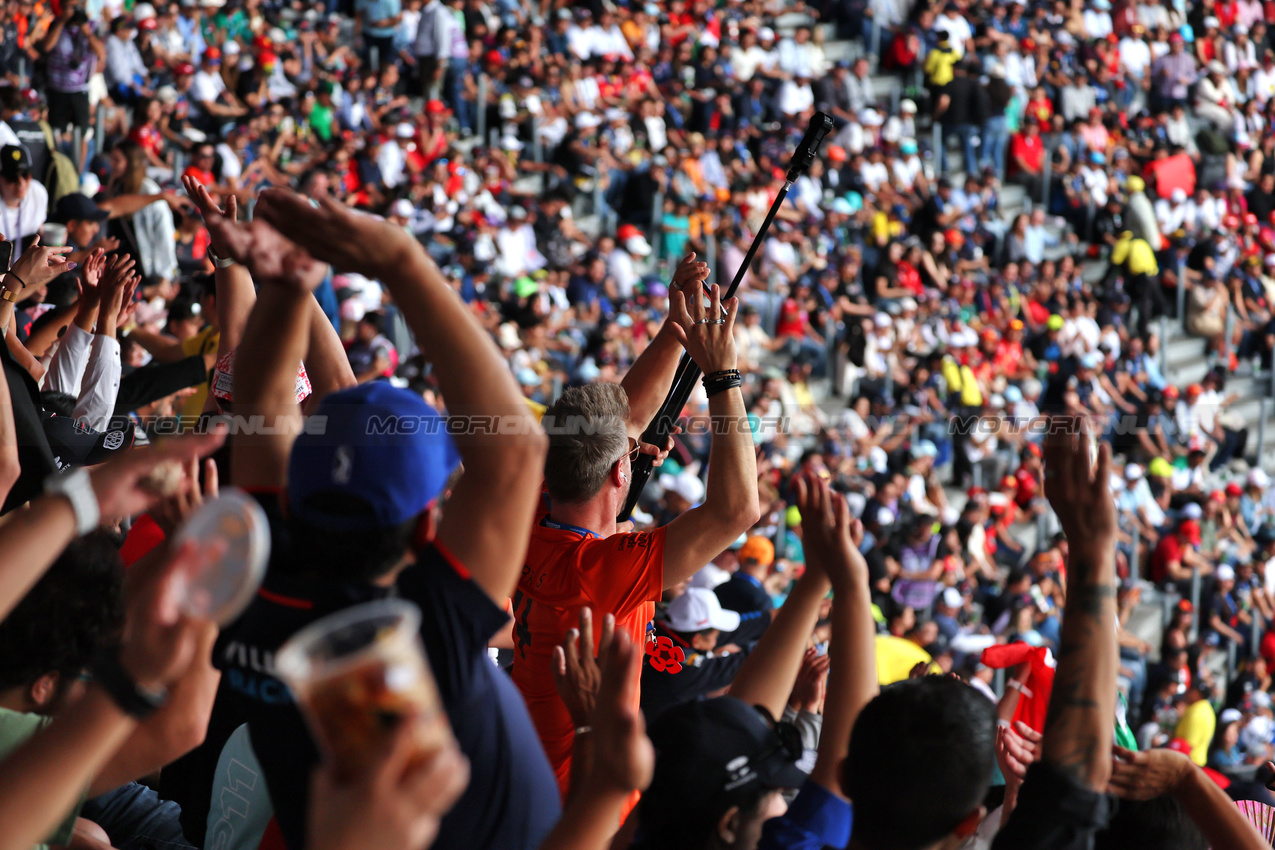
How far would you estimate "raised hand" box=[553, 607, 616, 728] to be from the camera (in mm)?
2049

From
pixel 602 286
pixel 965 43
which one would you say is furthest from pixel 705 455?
pixel 965 43

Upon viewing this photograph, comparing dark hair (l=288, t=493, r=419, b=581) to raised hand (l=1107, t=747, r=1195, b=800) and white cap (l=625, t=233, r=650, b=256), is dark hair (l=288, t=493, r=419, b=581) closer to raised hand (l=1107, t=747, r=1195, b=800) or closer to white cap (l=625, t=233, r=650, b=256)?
raised hand (l=1107, t=747, r=1195, b=800)

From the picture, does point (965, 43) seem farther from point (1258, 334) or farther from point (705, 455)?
point (705, 455)

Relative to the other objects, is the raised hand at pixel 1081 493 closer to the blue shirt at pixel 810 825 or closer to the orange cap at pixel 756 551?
the blue shirt at pixel 810 825

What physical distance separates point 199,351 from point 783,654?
12.7 feet

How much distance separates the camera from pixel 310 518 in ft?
5.17

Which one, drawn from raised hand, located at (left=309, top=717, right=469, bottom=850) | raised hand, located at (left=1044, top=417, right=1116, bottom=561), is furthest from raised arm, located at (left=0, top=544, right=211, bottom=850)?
raised hand, located at (left=1044, top=417, right=1116, bottom=561)

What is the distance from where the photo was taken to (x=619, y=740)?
4.87 ft

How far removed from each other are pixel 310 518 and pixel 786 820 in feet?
2.65

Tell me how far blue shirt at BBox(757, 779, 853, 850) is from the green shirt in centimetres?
99

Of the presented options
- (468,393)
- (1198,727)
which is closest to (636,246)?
(1198,727)

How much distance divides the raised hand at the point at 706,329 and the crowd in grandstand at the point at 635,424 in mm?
19

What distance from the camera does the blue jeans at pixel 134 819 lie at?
2.74 meters

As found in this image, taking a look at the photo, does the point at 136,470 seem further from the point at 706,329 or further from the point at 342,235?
the point at 706,329
